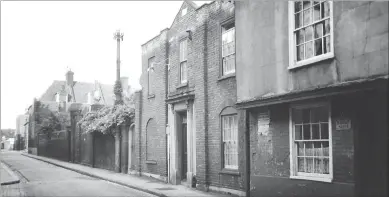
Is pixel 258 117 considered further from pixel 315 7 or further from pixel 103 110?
pixel 103 110

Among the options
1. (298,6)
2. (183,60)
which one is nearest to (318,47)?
(298,6)

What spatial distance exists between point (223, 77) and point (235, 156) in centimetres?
259

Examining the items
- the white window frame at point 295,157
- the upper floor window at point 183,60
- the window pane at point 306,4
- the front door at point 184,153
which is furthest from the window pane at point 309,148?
the upper floor window at point 183,60

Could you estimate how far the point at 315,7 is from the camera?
30.6ft

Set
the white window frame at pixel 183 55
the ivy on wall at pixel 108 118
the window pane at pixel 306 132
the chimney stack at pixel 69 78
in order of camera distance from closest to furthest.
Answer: the window pane at pixel 306 132, the white window frame at pixel 183 55, the ivy on wall at pixel 108 118, the chimney stack at pixel 69 78

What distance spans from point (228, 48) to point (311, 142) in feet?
16.2

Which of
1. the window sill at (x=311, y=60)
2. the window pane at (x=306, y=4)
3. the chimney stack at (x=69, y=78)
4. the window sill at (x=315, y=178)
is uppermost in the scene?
the chimney stack at (x=69, y=78)

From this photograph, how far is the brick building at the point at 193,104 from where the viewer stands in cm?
1308

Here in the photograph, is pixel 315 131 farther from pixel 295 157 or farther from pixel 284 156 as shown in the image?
pixel 284 156

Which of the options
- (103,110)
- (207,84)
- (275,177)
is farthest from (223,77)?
(103,110)

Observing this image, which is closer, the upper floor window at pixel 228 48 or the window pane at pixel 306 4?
the window pane at pixel 306 4

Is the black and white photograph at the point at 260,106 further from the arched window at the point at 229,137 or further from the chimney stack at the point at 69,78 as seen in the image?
the chimney stack at the point at 69,78

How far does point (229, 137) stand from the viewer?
13.1m

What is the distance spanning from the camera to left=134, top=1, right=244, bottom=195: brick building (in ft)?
42.9
